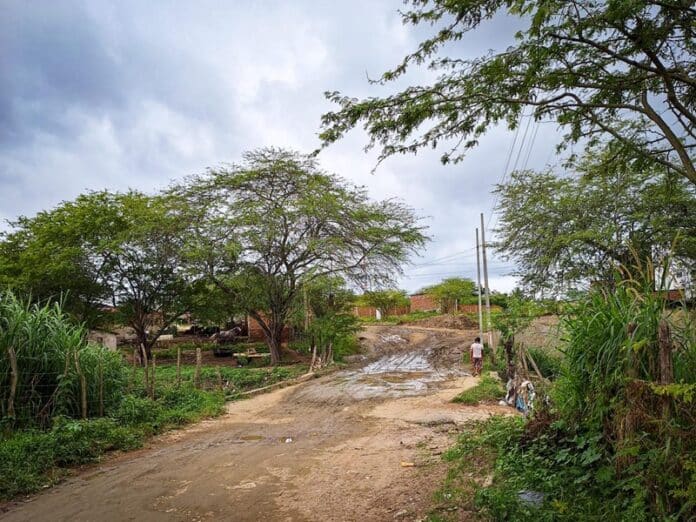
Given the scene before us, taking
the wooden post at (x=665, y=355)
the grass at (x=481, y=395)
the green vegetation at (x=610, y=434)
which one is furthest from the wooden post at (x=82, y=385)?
the wooden post at (x=665, y=355)

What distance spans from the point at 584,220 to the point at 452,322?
1999 cm

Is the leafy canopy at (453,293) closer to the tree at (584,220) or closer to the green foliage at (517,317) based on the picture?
the tree at (584,220)

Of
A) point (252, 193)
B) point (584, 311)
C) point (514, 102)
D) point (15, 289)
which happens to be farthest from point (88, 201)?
point (584, 311)

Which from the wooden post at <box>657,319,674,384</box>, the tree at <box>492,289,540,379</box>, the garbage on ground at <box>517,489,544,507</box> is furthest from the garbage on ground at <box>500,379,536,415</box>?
the wooden post at <box>657,319,674,384</box>

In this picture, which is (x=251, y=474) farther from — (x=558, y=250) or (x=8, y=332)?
(x=558, y=250)

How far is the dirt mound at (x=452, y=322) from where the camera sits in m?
35.1

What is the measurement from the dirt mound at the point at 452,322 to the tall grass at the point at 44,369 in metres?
29.4

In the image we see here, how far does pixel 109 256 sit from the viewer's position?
2266 cm

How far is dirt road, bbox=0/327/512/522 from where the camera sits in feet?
16.1

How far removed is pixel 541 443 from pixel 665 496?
1.67 m

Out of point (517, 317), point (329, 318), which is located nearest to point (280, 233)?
point (329, 318)

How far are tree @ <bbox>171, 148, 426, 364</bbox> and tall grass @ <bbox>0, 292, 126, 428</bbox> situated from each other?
36.8 feet

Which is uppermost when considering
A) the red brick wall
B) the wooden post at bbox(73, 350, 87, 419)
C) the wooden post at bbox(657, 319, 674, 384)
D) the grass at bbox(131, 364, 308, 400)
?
the red brick wall

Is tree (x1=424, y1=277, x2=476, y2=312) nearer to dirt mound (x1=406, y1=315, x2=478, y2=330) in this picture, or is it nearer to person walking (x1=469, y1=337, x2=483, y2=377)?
dirt mound (x1=406, y1=315, x2=478, y2=330)
